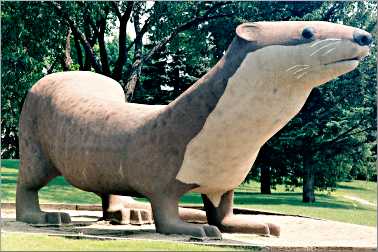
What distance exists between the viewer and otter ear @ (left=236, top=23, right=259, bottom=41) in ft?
25.8

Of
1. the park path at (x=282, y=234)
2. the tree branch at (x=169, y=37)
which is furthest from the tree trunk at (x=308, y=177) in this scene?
the park path at (x=282, y=234)

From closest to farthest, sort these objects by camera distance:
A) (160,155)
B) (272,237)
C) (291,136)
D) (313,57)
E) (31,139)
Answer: (313,57)
(160,155)
(272,237)
(31,139)
(291,136)

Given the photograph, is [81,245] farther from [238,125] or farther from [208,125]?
[238,125]

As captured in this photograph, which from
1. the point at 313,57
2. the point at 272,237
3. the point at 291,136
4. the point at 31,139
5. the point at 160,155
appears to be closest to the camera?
the point at 313,57

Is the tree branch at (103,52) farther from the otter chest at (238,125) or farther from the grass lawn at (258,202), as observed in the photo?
the otter chest at (238,125)

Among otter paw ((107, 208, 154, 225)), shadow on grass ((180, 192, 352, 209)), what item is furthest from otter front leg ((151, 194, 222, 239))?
shadow on grass ((180, 192, 352, 209))

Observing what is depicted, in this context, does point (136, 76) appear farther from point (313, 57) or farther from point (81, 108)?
point (313, 57)

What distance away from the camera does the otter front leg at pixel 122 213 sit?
395 inches

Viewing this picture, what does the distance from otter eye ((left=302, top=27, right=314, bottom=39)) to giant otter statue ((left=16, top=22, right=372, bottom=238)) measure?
0.01m

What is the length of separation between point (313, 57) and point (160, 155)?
7.13 ft

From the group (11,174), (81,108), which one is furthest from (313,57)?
(11,174)

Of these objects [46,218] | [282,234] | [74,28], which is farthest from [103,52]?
[282,234]

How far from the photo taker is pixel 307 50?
24.7 ft

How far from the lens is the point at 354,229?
10141mm
